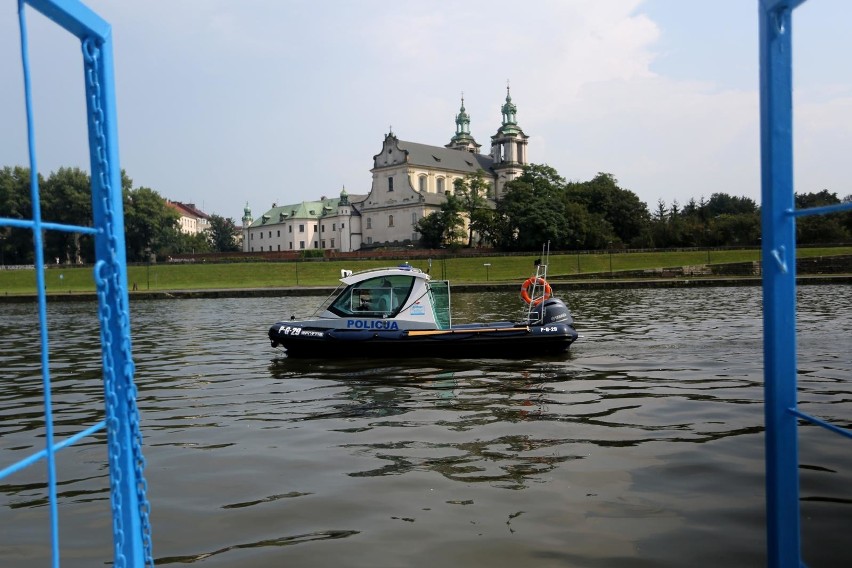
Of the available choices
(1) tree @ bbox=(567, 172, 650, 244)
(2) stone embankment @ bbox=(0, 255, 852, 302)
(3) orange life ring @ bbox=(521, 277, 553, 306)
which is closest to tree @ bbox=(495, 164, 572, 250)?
(1) tree @ bbox=(567, 172, 650, 244)

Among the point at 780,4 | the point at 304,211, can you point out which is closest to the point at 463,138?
the point at 304,211

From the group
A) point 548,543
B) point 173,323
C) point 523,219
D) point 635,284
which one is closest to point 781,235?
point 548,543

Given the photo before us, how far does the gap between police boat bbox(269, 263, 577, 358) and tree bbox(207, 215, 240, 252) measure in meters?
139

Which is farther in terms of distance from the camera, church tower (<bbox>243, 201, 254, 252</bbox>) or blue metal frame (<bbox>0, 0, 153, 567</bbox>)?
church tower (<bbox>243, 201, 254, 252</bbox>)

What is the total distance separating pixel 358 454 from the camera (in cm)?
849

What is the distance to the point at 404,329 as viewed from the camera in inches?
642

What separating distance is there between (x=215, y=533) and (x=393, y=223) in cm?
10822

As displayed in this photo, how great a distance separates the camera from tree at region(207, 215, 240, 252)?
151750 mm

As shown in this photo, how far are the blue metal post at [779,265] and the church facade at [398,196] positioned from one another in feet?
334

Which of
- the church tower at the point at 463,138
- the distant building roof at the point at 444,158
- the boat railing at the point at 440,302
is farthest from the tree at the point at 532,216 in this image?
the boat railing at the point at 440,302

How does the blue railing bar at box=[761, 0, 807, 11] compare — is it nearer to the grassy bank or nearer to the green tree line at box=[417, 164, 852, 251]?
the grassy bank

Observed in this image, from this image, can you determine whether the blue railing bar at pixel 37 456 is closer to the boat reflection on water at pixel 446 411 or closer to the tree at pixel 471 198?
the boat reflection on water at pixel 446 411

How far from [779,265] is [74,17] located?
3231mm

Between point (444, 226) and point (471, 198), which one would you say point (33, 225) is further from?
point (471, 198)
